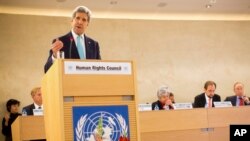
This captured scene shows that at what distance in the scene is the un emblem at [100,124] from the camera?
2.45 meters

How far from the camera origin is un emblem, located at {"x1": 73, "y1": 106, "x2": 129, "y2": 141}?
2.45 metres

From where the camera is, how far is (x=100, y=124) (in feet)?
8.14

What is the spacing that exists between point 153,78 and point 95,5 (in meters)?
2.24

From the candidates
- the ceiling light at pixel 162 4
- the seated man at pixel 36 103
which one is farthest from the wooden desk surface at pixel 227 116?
the ceiling light at pixel 162 4

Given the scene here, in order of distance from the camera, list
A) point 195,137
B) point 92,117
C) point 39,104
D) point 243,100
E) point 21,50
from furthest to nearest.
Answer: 1. point 21,50
2. point 243,100
3. point 39,104
4. point 195,137
5. point 92,117

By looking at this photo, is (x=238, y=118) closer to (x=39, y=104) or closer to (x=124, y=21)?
(x=39, y=104)

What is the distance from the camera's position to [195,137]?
17.9 feet

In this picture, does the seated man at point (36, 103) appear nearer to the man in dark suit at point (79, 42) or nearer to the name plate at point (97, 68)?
the man in dark suit at point (79, 42)

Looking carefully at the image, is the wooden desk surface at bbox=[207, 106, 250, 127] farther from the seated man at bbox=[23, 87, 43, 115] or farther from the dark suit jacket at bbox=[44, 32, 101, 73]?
the dark suit jacket at bbox=[44, 32, 101, 73]

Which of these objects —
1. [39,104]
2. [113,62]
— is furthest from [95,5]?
[113,62]

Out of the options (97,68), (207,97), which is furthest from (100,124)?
(207,97)

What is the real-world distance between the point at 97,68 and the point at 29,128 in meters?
2.65

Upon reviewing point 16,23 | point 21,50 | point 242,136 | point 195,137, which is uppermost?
point 16,23

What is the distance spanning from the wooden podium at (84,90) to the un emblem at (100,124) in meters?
0.03
